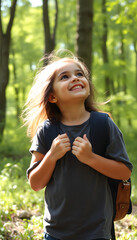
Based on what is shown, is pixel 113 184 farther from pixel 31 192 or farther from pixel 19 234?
pixel 31 192

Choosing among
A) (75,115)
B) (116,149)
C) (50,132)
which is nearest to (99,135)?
(116,149)

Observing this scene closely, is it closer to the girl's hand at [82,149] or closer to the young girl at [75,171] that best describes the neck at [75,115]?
the young girl at [75,171]

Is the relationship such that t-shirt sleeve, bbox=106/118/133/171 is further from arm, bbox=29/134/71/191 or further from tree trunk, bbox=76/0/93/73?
tree trunk, bbox=76/0/93/73

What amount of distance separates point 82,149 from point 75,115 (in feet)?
1.20

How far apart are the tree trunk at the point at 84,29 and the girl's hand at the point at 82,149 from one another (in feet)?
14.5

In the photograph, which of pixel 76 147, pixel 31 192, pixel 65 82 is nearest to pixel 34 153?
pixel 76 147

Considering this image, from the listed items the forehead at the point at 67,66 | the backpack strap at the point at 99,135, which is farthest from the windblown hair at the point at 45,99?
the backpack strap at the point at 99,135

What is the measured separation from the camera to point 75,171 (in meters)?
1.85

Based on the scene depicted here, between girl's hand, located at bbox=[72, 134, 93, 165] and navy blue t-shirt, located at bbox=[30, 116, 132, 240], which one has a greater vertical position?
girl's hand, located at bbox=[72, 134, 93, 165]

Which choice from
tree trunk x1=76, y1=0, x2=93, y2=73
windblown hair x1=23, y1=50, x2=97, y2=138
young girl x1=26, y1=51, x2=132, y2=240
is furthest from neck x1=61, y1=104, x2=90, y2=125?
tree trunk x1=76, y1=0, x2=93, y2=73

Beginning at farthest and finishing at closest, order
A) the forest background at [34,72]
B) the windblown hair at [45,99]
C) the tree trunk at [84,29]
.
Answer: the tree trunk at [84,29], the forest background at [34,72], the windblown hair at [45,99]

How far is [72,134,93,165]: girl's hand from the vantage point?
5.71 ft

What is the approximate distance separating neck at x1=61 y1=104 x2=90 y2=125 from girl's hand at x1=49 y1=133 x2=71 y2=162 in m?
0.24

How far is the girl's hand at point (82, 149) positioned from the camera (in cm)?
174
